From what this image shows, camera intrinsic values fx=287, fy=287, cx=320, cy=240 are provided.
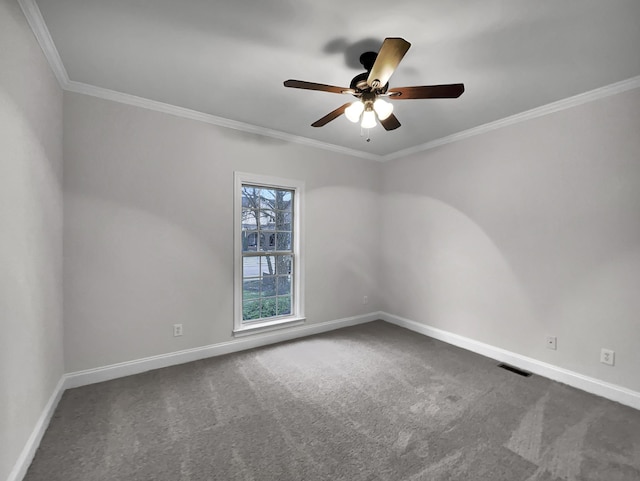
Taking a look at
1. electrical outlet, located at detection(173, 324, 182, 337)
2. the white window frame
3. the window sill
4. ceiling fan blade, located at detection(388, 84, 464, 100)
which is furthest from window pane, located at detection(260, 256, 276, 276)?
ceiling fan blade, located at detection(388, 84, 464, 100)

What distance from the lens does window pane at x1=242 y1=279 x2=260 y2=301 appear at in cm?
352

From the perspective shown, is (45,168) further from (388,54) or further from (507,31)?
(507,31)

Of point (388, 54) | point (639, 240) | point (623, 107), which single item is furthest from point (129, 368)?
point (623, 107)

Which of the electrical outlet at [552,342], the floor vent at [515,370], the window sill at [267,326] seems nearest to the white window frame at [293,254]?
the window sill at [267,326]

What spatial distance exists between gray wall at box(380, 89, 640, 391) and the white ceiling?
45cm

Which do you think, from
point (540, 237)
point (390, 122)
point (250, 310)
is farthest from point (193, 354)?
point (540, 237)

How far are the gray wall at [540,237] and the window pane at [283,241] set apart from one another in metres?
1.79

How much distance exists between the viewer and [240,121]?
3266 millimetres

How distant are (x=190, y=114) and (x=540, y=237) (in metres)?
3.79

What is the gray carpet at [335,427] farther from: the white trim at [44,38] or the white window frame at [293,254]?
the white trim at [44,38]

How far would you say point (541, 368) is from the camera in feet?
9.31

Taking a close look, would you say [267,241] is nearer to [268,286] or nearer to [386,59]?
[268,286]

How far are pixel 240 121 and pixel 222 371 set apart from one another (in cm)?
268

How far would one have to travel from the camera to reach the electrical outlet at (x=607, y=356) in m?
2.44
